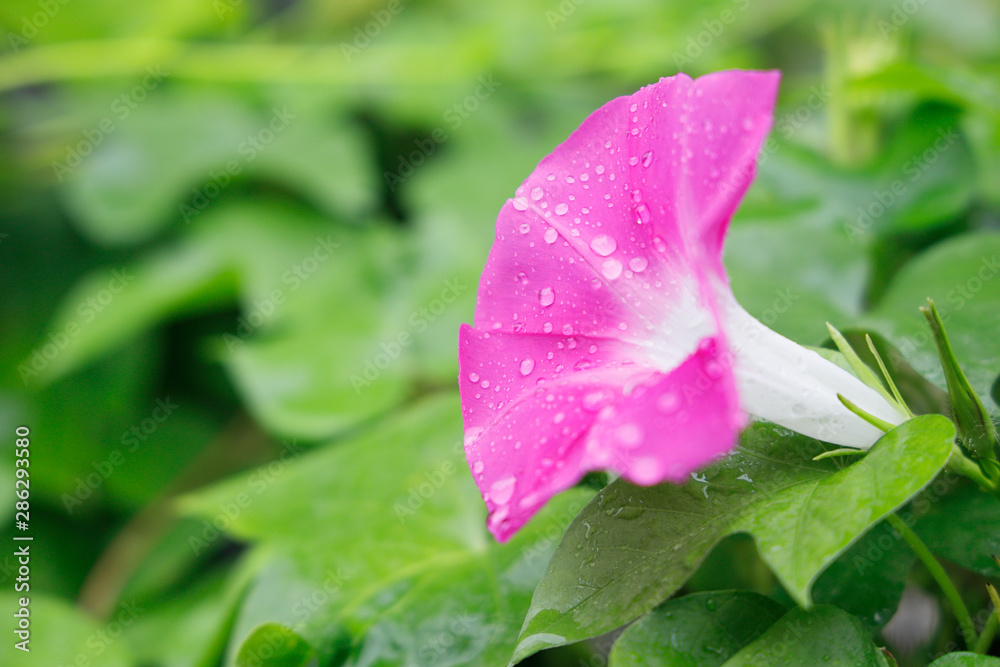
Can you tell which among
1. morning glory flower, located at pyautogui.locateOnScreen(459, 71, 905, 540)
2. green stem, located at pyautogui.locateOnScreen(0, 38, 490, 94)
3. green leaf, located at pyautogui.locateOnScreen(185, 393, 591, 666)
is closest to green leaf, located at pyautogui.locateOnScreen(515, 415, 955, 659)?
morning glory flower, located at pyautogui.locateOnScreen(459, 71, 905, 540)

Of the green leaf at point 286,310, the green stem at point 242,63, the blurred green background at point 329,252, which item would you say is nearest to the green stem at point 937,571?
the blurred green background at point 329,252

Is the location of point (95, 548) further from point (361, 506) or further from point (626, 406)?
point (626, 406)

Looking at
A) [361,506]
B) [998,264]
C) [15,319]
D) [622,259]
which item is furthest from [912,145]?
[15,319]

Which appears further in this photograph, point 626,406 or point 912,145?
point 912,145

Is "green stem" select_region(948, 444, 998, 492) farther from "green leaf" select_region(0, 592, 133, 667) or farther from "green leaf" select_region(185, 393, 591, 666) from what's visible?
"green leaf" select_region(0, 592, 133, 667)

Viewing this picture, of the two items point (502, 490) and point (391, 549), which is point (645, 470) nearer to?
point (502, 490)

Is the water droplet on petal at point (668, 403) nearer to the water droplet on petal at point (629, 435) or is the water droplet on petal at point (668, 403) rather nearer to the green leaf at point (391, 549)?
the water droplet on petal at point (629, 435)
